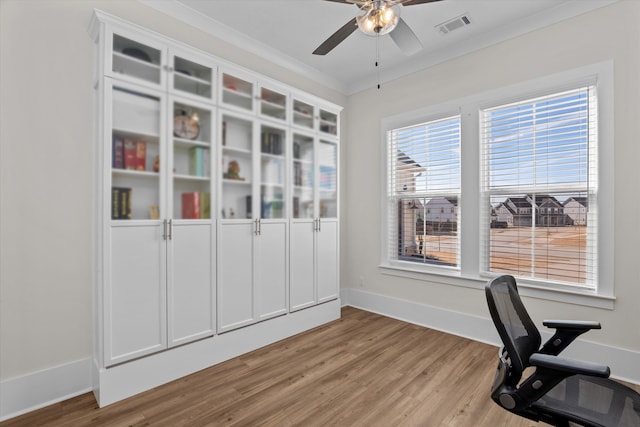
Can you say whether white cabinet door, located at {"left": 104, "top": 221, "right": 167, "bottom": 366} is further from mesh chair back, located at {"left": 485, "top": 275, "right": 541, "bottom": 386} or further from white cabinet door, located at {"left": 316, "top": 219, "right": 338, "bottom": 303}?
mesh chair back, located at {"left": 485, "top": 275, "right": 541, "bottom": 386}

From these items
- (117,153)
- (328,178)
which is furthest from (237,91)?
(328,178)

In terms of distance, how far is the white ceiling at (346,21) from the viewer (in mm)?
2695

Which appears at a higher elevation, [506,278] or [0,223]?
[0,223]

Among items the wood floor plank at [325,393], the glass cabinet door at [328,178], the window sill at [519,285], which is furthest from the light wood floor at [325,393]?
the glass cabinet door at [328,178]

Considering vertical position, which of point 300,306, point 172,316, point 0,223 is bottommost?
point 300,306

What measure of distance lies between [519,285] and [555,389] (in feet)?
5.59

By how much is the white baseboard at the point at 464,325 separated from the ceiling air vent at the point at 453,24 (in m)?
2.94

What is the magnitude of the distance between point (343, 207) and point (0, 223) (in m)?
3.50

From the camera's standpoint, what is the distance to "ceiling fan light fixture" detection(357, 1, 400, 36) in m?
1.97

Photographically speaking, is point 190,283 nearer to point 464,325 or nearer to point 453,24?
point 464,325

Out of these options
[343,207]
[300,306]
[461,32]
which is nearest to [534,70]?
[461,32]

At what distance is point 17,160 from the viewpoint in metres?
2.05

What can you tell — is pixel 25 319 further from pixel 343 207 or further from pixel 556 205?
pixel 556 205

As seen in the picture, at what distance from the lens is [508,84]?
304cm
